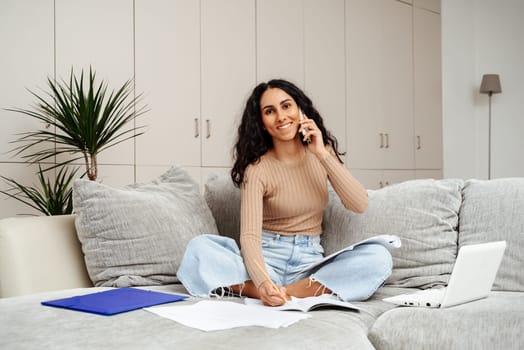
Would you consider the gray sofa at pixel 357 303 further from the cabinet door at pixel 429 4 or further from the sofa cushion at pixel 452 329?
the cabinet door at pixel 429 4

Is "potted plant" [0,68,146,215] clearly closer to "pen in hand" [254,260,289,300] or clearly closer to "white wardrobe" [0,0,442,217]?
"white wardrobe" [0,0,442,217]

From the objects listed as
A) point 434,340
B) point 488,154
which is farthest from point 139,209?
point 488,154

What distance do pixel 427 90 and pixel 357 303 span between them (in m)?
4.22

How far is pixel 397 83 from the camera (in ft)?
18.7

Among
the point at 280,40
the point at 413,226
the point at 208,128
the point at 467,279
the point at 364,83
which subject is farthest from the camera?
the point at 364,83

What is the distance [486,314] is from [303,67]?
3302mm

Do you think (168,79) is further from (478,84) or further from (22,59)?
(478,84)

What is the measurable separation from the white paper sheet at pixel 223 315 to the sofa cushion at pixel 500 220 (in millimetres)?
868

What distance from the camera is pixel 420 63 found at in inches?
233

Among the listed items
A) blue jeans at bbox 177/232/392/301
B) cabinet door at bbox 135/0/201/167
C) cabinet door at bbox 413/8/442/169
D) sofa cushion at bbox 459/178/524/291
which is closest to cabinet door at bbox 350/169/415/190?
cabinet door at bbox 413/8/442/169

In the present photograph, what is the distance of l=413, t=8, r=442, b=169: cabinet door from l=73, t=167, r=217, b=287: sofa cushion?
3854 millimetres

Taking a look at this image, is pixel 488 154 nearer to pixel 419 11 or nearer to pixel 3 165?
pixel 419 11

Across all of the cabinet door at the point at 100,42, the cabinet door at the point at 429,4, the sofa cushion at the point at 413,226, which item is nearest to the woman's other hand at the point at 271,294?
the sofa cushion at the point at 413,226

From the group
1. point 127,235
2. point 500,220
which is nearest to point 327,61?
point 500,220
